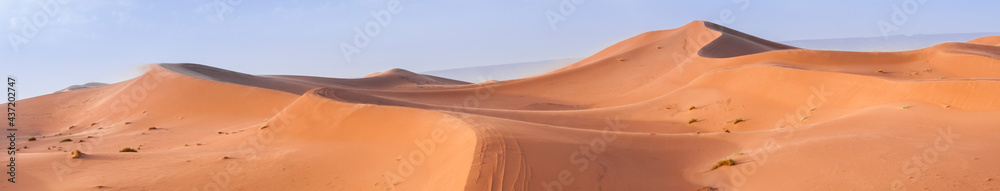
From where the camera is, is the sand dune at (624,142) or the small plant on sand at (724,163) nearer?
the sand dune at (624,142)

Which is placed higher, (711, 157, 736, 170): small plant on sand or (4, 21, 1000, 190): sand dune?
(4, 21, 1000, 190): sand dune

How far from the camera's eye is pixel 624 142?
9.67m

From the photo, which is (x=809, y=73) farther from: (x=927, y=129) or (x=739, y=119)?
(x=927, y=129)

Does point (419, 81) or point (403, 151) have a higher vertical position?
point (419, 81)

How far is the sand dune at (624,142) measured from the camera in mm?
7273

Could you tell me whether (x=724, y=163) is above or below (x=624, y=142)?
below

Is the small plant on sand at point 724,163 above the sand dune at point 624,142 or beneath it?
beneath

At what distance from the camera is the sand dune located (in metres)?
7.27

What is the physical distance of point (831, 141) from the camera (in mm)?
8500

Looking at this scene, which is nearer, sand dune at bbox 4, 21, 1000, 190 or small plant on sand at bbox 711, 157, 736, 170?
sand dune at bbox 4, 21, 1000, 190

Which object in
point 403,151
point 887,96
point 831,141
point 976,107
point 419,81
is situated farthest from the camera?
point 419,81

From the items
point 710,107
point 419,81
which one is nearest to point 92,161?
point 710,107

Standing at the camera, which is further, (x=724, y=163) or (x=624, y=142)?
(x=624, y=142)

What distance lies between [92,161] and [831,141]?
12.7m
